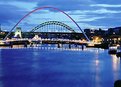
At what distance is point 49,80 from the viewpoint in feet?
100

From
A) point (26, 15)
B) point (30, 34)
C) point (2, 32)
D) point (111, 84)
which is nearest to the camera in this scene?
point (111, 84)

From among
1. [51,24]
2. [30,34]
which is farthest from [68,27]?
[30,34]

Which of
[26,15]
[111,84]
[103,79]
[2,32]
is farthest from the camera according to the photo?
[2,32]

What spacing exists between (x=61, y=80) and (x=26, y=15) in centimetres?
7324

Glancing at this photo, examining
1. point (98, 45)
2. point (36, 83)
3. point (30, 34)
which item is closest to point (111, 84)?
point (36, 83)

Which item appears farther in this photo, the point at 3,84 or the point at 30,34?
the point at 30,34

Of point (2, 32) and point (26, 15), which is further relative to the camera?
point (2, 32)

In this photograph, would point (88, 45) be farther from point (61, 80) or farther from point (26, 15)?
point (61, 80)

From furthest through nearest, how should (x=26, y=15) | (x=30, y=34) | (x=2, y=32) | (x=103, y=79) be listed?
(x=2, y=32) < (x=30, y=34) < (x=26, y=15) < (x=103, y=79)

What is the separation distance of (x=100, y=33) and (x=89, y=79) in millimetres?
111671

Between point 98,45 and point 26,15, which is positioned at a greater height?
point 26,15

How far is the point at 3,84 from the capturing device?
27734mm

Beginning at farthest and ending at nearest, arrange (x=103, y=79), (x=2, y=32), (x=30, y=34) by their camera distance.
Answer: (x=2, y=32), (x=30, y=34), (x=103, y=79)

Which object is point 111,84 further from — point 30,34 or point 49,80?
point 30,34
